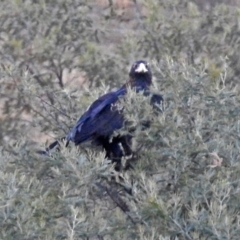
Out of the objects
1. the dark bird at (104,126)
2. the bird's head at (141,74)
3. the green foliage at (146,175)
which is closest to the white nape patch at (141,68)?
the bird's head at (141,74)

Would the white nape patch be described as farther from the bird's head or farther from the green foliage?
the green foliage

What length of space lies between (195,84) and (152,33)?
156 inches

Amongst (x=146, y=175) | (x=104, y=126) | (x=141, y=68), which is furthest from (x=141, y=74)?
(x=146, y=175)

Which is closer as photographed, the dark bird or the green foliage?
the green foliage

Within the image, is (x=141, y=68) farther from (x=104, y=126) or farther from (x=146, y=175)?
(x=146, y=175)

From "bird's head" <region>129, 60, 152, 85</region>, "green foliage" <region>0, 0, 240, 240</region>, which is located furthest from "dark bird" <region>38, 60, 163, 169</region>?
"bird's head" <region>129, 60, 152, 85</region>

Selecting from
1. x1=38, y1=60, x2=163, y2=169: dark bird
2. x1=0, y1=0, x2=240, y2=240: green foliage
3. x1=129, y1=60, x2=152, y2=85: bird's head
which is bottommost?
x1=129, y1=60, x2=152, y2=85: bird's head

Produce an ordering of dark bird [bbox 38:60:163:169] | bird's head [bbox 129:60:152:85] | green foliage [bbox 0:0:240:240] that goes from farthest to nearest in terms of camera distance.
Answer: bird's head [bbox 129:60:152:85], dark bird [bbox 38:60:163:169], green foliage [bbox 0:0:240:240]

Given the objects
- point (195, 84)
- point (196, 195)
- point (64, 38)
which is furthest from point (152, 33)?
point (196, 195)

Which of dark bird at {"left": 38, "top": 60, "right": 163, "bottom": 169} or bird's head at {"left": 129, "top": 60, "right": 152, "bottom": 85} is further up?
dark bird at {"left": 38, "top": 60, "right": 163, "bottom": 169}

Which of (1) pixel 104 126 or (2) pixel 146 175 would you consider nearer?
(2) pixel 146 175

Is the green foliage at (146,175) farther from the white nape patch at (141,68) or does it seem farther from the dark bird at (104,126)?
the white nape patch at (141,68)

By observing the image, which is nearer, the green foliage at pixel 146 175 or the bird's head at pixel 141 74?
the green foliage at pixel 146 175

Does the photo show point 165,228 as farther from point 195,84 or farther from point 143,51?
point 143,51
